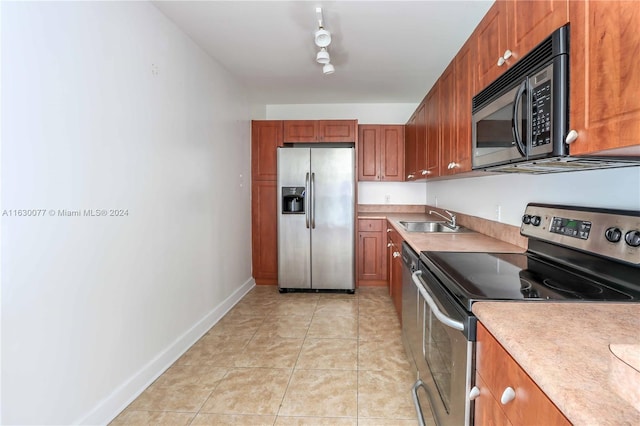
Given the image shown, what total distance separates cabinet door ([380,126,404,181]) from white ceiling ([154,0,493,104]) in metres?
0.62

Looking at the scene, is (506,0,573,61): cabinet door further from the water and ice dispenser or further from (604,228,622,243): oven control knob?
the water and ice dispenser

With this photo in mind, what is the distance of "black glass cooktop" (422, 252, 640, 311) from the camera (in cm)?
102

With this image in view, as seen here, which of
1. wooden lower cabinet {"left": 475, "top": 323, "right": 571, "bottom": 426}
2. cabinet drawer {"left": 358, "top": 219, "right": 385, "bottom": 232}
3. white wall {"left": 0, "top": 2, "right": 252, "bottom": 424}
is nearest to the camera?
wooden lower cabinet {"left": 475, "top": 323, "right": 571, "bottom": 426}

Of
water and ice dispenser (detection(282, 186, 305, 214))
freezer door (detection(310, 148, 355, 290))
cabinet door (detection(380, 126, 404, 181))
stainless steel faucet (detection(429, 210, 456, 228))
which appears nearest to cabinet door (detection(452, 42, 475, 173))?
stainless steel faucet (detection(429, 210, 456, 228))

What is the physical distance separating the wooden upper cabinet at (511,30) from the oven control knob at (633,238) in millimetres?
708

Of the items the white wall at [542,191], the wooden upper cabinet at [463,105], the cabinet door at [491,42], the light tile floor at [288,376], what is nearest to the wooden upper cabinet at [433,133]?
the white wall at [542,191]

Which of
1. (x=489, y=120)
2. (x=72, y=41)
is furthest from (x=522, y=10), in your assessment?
(x=72, y=41)

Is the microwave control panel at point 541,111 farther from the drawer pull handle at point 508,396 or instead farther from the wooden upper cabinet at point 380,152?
the wooden upper cabinet at point 380,152

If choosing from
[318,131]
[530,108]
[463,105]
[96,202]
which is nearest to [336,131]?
[318,131]

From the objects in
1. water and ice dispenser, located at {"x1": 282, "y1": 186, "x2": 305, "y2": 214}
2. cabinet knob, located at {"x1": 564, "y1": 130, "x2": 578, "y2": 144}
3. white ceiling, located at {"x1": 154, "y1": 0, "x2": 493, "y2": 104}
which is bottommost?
water and ice dispenser, located at {"x1": 282, "y1": 186, "x2": 305, "y2": 214}

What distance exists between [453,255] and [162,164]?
77.6 inches

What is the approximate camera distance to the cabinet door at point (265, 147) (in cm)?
417

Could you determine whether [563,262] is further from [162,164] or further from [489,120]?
[162,164]

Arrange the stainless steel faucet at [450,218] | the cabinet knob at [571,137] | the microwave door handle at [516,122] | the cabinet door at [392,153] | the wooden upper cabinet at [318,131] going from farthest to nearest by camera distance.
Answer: the cabinet door at [392,153], the wooden upper cabinet at [318,131], the stainless steel faucet at [450,218], the microwave door handle at [516,122], the cabinet knob at [571,137]
